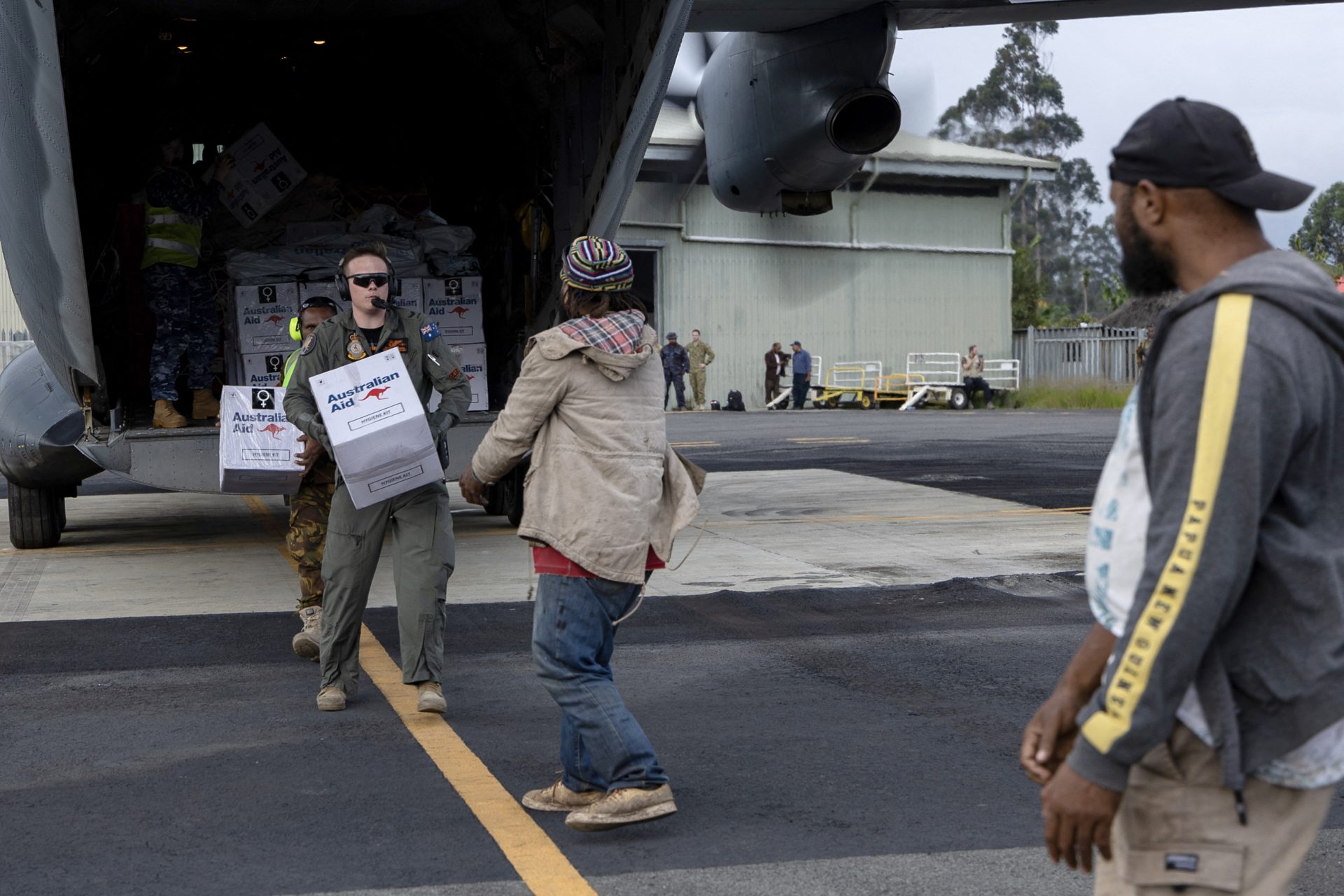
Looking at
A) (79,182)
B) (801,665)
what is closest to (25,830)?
(801,665)

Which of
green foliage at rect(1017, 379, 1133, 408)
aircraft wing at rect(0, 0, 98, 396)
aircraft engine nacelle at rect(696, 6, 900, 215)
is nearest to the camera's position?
aircraft wing at rect(0, 0, 98, 396)

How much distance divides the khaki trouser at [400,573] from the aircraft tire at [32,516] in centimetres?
560

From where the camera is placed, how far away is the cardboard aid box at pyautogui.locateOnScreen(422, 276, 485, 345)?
10062mm

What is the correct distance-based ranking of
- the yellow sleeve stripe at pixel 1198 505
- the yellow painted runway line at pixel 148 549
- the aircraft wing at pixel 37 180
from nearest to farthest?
the yellow sleeve stripe at pixel 1198 505 < the aircraft wing at pixel 37 180 < the yellow painted runway line at pixel 148 549

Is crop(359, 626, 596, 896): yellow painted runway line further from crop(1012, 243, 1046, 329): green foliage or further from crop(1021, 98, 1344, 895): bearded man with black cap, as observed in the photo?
crop(1012, 243, 1046, 329): green foliage

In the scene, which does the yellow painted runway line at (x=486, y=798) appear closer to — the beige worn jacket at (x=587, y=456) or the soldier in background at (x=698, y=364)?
the beige worn jacket at (x=587, y=456)

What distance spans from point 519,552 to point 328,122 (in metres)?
4.00

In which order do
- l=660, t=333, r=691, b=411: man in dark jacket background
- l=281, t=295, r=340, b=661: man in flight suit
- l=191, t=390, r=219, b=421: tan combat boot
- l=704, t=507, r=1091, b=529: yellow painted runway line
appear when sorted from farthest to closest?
l=660, t=333, r=691, b=411: man in dark jacket background, l=704, t=507, r=1091, b=529: yellow painted runway line, l=191, t=390, r=219, b=421: tan combat boot, l=281, t=295, r=340, b=661: man in flight suit

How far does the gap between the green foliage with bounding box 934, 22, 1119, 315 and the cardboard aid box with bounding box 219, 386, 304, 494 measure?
171 feet

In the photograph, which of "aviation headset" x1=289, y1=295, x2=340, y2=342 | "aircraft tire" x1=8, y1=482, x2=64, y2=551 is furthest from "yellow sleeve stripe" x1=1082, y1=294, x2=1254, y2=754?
"aircraft tire" x1=8, y1=482, x2=64, y2=551

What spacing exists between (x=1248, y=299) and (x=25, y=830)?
12.3 feet

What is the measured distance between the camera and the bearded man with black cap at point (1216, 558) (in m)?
1.94

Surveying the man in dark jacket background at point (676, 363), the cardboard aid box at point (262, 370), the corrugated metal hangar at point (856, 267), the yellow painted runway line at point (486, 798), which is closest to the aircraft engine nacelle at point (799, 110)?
the cardboard aid box at point (262, 370)

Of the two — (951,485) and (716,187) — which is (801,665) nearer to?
(716,187)
